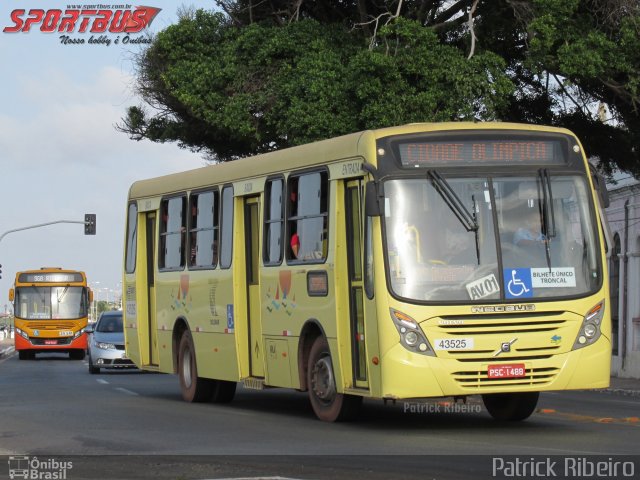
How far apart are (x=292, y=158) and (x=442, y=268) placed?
3.13 metres

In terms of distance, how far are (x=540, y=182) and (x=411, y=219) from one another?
1.44 m

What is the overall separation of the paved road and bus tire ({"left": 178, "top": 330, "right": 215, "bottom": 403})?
1.29ft

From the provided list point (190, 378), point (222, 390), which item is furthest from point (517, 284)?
point (190, 378)

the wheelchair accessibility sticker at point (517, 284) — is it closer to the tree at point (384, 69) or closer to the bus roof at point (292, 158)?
the bus roof at point (292, 158)

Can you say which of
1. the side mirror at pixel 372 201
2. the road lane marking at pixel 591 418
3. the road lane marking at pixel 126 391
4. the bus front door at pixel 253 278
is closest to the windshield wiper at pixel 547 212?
the side mirror at pixel 372 201

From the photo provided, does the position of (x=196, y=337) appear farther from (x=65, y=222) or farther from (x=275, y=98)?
(x=65, y=222)

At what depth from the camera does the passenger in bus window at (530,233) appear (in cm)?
1512

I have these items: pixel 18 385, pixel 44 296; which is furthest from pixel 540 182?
pixel 44 296

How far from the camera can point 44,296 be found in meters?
52.2

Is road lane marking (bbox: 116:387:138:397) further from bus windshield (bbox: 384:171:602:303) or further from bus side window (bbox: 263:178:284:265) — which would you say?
bus windshield (bbox: 384:171:602:303)

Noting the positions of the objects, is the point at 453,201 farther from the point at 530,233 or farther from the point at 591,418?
the point at 591,418

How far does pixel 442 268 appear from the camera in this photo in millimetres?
14875

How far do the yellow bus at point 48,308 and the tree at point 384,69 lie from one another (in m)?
17.8

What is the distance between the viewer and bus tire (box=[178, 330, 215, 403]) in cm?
2092
